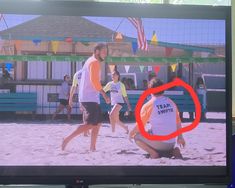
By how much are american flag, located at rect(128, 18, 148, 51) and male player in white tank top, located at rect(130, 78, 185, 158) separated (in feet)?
0.47

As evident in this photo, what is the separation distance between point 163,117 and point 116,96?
0.69ft

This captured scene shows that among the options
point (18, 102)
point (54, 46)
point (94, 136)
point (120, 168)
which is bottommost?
point (120, 168)

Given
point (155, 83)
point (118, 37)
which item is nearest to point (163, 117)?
point (155, 83)

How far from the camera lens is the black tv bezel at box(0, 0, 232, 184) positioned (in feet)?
4.42

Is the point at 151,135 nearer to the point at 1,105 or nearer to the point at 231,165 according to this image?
the point at 231,165

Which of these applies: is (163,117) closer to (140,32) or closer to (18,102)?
(140,32)

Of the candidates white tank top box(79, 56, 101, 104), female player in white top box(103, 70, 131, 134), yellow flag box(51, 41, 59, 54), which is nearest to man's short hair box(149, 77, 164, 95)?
female player in white top box(103, 70, 131, 134)

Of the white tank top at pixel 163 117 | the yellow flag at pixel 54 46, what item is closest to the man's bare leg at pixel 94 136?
the white tank top at pixel 163 117

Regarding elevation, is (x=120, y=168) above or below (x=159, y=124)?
below

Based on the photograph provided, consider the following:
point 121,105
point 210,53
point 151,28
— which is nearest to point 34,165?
point 121,105

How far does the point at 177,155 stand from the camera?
1401 mm

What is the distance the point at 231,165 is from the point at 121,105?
0.52 m

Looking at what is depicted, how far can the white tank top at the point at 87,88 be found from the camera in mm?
1374

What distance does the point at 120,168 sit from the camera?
4.51 ft
